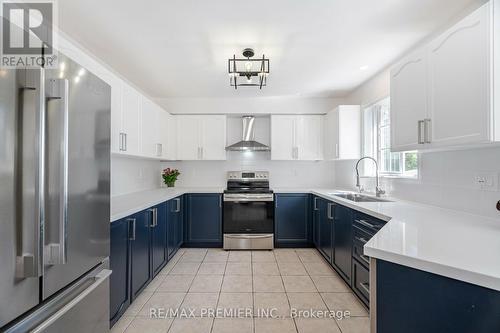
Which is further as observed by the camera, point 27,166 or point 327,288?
point 327,288

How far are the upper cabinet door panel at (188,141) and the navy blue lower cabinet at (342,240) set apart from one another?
2.44 meters

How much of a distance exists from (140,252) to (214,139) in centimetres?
228

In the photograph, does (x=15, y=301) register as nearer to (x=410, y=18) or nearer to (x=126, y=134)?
(x=126, y=134)

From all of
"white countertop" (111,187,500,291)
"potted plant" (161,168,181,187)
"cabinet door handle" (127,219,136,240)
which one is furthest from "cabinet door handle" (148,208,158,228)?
"potted plant" (161,168,181,187)

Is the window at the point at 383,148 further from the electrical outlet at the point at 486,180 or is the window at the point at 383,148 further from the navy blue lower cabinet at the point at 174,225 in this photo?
the navy blue lower cabinet at the point at 174,225

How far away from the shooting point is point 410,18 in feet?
6.13

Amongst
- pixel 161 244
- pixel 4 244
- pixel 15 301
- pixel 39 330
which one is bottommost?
pixel 161 244

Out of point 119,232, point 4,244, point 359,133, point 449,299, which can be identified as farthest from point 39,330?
point 359,133

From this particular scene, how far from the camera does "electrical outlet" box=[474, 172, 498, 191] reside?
1576 millimetres

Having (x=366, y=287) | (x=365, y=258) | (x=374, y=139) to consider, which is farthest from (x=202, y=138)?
(x=366, y=287)

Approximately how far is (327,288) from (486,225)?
57.9 inches

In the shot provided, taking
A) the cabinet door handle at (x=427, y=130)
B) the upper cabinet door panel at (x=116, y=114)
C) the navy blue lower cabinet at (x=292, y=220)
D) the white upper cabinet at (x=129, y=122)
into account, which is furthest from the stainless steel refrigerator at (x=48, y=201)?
the navy blue lower cabinet at (x=292, y=220)

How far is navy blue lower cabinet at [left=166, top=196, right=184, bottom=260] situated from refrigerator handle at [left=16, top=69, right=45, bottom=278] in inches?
81.6

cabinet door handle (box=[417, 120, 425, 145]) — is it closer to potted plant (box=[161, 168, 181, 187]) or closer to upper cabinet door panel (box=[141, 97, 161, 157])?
upper cabinet door panel (box=[141, 97, 161, 157])
